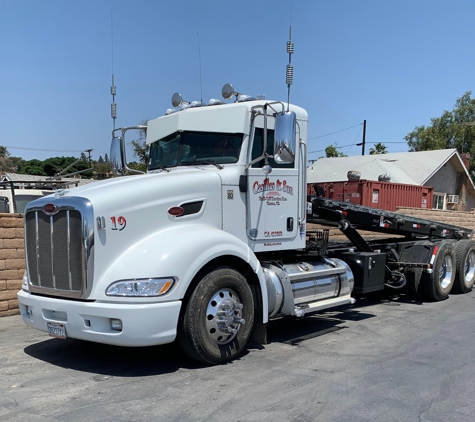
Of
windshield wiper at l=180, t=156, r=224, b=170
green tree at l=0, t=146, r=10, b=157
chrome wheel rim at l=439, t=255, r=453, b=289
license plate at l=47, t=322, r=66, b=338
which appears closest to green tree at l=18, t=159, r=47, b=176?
green tree at l=0, t=146, r=10, b=157

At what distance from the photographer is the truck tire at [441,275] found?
9469 millimetres

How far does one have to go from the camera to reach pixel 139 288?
15.9 feet

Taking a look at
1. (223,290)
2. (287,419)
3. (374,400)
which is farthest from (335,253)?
(287,419)

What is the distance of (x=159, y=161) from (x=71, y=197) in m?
1.86

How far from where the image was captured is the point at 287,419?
408 centimetres

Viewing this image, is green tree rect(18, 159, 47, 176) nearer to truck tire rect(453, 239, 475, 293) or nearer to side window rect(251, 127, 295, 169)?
truck tire rect(453, 239, 475, 293)

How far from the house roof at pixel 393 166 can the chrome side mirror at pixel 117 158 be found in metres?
23.9

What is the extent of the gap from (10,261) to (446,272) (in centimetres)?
804

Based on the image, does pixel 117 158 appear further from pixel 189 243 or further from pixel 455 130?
pixel 455 130

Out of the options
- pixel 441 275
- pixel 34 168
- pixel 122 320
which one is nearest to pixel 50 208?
pixel 122 320

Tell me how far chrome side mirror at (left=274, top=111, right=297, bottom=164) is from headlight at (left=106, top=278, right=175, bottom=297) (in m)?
1.91

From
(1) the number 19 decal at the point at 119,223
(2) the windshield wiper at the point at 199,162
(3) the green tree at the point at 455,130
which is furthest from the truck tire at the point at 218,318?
(3) the green tree at the point at 455,130

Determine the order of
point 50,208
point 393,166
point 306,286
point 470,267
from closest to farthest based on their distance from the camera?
point 50,208
point 306,286
point 470,267
point 393,166

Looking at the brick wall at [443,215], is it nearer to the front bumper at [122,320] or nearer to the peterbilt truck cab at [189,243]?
the peterbilt truck cab at [189,243]
